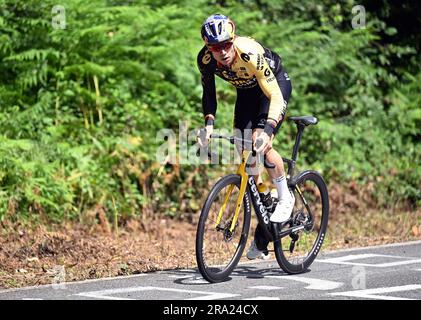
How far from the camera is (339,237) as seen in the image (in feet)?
39.9

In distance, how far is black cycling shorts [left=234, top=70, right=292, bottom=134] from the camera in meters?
9.00

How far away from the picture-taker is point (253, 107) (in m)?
9.08

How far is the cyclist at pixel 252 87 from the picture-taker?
27.9 ft

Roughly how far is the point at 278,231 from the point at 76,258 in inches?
96.3

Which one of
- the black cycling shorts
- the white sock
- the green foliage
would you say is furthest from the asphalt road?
the green foliage

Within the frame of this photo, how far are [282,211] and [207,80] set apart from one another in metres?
1.48

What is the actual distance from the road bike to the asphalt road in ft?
0.51

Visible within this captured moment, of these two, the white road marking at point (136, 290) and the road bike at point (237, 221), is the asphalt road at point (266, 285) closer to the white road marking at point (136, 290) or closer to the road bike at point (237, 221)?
the white road marking at point (136, 290)

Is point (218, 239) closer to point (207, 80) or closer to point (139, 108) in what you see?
point (207, 80)

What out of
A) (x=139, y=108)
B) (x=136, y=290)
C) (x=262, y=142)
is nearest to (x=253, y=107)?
(x=262, y=142)

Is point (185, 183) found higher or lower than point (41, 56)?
lower

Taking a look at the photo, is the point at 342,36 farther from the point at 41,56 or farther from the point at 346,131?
the point at 41,56

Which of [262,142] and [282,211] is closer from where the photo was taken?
[262,142]
